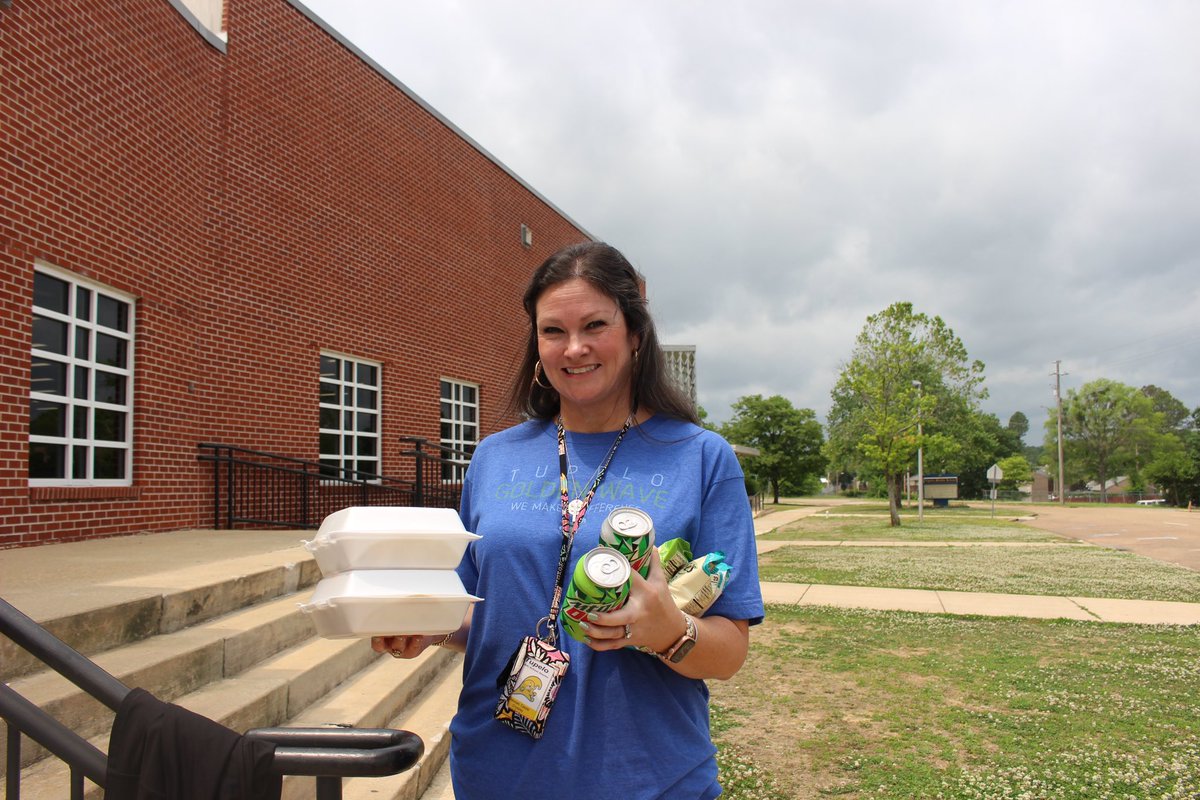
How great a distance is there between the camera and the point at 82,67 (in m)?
6.62

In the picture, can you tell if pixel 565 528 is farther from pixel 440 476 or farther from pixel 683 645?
pixel 440 476

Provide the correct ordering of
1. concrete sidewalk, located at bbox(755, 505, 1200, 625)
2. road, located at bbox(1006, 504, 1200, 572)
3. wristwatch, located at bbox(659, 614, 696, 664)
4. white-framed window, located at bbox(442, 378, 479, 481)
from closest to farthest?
wristwatch, located at bbox(659, 614, 696, 664), concrete sidewalk, located at bbox(755, 505, 1200, 625), white-framed window, located at bbox(442, 378, 479, 481), road, located at bbox(1006, 504, 1200, 572)

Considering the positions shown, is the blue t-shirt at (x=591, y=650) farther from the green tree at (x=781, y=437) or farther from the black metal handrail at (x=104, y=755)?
the green tree at (x=781, y=437)

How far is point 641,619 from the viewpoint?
4.11 feet

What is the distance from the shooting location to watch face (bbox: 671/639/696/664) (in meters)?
1.36

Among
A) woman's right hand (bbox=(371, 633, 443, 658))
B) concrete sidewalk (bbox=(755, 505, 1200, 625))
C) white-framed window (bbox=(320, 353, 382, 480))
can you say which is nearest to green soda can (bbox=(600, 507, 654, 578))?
woman's right hand (bbox=(371, 633, 443, 658))

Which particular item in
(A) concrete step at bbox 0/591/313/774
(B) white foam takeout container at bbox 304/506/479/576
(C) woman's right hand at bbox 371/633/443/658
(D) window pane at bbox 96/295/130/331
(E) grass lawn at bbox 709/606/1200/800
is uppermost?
(D) window pane at bbox 96/295/130/331

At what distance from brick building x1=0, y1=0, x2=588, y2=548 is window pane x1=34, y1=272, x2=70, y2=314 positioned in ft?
0.05

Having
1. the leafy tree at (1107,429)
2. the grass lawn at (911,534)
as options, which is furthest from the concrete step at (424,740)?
the leafy tree at (1107,429)

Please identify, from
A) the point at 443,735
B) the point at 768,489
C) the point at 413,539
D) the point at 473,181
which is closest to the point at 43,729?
the point at 413,539

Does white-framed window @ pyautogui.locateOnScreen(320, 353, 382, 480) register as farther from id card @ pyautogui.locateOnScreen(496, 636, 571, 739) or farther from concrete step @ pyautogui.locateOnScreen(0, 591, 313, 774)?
id card @ pyautogui.locateOnScreen(496, 636, 571, 739)

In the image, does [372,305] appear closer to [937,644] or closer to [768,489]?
[937,644]

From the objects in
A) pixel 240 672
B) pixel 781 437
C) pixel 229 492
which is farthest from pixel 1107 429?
pixel 240 672

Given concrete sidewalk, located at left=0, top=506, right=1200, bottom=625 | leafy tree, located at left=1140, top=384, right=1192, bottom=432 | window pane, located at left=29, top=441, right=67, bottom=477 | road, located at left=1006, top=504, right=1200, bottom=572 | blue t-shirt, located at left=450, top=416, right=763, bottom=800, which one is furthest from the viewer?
leafy tree, located at left=1140, top=384, right=1192, bottom=432
